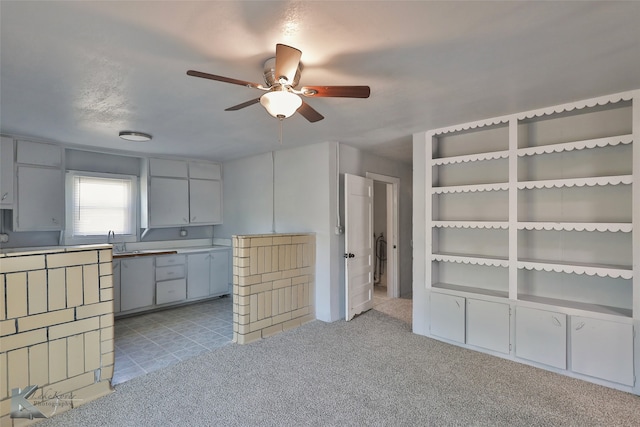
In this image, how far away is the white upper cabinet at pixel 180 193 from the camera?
5062mm

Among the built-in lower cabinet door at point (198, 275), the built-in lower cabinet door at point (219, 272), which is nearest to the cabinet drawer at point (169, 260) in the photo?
the built-in lower cabinet door at point (198, 275)

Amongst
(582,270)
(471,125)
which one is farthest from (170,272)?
(582,270)

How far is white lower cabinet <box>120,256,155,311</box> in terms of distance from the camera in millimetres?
4441

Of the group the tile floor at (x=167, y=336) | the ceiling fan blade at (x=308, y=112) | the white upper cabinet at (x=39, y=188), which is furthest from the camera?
the white upper cabinet at (x=39, y=188)

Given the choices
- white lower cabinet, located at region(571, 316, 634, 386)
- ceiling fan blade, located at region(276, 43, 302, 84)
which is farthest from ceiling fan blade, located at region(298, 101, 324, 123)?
white lower cabinet, located at region(571, 316, 634, 386)

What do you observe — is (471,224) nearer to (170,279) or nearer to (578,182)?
(578,182)

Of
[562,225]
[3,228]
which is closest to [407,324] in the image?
[562,225]

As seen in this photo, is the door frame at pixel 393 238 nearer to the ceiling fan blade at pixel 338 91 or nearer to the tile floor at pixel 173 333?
the tile floor at pixel 173 333

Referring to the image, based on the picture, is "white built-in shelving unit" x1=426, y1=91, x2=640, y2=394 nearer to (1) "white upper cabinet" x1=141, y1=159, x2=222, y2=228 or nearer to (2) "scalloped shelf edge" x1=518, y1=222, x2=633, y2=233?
(2) "scalloped shelf edge" x1=518, y1=222, x2=633, y2=233

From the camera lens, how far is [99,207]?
15.7ft

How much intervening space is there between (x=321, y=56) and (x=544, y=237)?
9.08 feet

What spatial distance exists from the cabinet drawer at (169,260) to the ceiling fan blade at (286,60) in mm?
3971

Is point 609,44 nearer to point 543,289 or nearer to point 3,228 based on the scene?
point 543,289

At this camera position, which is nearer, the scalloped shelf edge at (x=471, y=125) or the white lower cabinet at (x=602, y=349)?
the white lower cabinet at (x=602, y=349)
